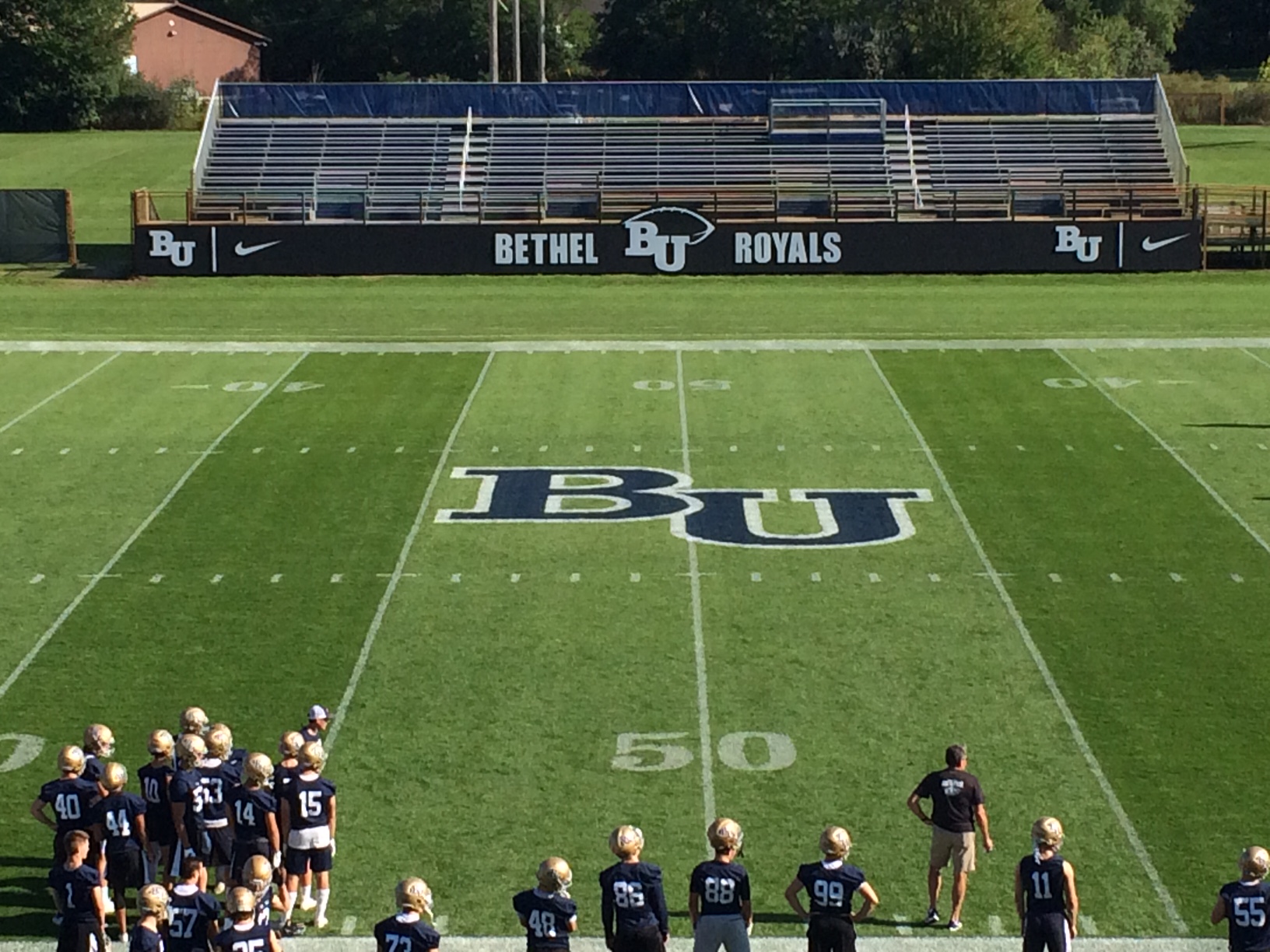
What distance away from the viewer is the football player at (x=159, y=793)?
38.9ft

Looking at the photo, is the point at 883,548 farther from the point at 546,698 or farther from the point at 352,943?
the point at 352,943

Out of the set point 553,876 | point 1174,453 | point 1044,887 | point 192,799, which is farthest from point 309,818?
point 1174,453

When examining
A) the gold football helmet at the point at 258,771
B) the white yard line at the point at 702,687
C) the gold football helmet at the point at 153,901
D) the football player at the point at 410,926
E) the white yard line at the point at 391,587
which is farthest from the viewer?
the white yard line at the point at 391,587

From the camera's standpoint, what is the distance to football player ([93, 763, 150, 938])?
11.4m

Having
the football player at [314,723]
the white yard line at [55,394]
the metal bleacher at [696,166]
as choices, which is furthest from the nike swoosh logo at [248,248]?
the football player at [314,723]

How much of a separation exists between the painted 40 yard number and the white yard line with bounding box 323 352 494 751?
2.28 metres

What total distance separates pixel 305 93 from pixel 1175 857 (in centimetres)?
4081

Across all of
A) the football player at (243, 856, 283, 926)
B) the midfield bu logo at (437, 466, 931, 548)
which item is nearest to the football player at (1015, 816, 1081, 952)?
the football player at (243, 856, 283, 926)

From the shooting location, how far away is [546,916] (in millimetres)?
9781

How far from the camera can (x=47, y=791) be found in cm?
1153

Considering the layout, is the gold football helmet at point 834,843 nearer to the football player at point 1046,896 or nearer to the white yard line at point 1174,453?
the football player at point 1046,896

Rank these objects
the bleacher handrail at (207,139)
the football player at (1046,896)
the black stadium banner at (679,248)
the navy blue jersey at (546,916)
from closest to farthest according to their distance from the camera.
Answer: the navy blue jersey at (546,916) → the football player at (1046,896) → the black stadium banner at (679,248) → the bleacher handrail at (207,139)

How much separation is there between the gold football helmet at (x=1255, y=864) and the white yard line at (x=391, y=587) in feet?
24.2

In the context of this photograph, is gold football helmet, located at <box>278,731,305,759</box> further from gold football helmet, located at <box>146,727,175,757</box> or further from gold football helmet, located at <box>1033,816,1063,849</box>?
gold football helmet, located at <box>1033,816,1063,849</box>
